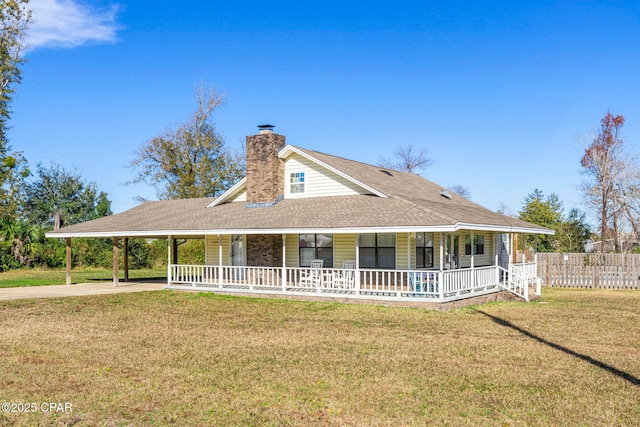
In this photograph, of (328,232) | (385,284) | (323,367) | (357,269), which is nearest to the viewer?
(323,367)

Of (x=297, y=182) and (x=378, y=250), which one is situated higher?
(x=297, y=182)

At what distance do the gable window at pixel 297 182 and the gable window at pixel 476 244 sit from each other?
7201 millimetres

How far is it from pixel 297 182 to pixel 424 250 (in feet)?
19.4

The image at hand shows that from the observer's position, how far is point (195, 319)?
15.9 metres

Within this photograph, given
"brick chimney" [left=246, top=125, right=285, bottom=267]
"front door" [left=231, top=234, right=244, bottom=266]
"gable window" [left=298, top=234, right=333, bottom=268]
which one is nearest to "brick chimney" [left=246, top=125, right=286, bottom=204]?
"brick chimney" [left=246, top=125, right=285, bottom=267]

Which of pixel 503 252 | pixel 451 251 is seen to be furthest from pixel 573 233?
pixel 451 251

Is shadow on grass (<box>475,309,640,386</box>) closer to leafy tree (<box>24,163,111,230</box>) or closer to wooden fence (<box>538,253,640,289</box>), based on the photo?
wooden fence (<box>538,253,640,289</box>)

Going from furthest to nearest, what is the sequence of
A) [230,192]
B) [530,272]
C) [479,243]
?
1. [479,243]
2. [230,192]
3. [530,272]

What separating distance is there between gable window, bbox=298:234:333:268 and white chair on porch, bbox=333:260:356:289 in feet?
3.17

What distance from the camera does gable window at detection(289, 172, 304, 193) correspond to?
79.9 feet

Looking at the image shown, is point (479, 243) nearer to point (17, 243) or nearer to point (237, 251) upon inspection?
point (237, 251)

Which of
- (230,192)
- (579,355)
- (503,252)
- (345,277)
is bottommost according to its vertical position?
(579,355)

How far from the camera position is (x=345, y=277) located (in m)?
21.0

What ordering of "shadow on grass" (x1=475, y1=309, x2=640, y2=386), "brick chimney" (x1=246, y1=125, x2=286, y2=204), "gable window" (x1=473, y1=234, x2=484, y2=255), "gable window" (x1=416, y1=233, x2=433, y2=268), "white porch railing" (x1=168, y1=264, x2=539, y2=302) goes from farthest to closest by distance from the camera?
"gable window" (x1=473, y1=234, x2=484, y2=255), "brick chimney" (x1=246, y1=125, x2=286, y2=204), "gable window" (x1=416, y1=233, x2=433, y2=268), "white porch railing" (x1=168, y1=264, x2=539, y2=302), "shadow on grass" (x1=475, y1=309, x2=640, y2=386)
